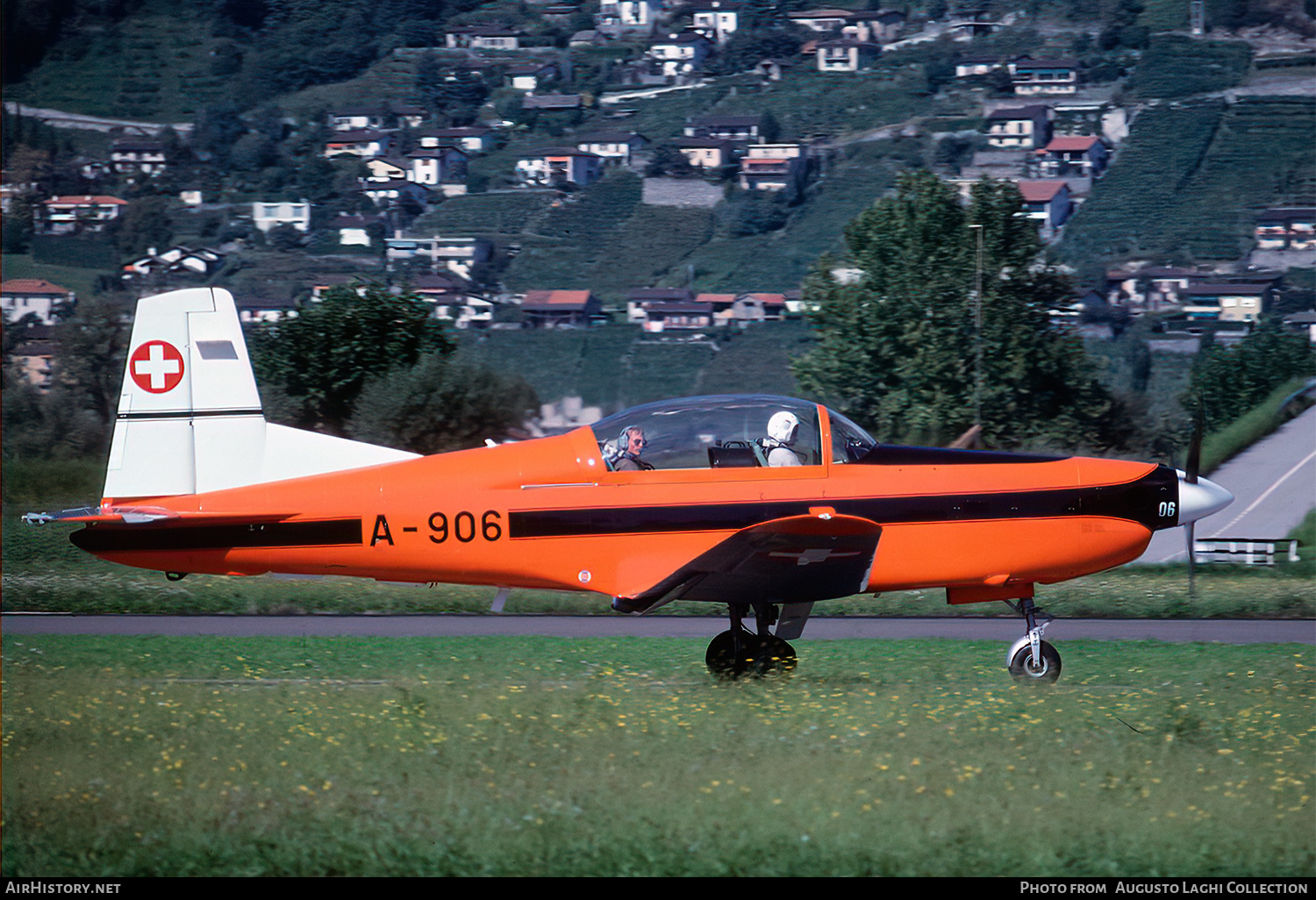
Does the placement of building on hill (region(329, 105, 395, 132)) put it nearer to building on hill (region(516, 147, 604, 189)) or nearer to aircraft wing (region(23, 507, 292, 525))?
building on hill (region(516, 147, 604, 189))

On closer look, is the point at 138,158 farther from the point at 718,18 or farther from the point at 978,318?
the point at 978,318

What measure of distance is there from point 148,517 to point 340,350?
18.8 meters

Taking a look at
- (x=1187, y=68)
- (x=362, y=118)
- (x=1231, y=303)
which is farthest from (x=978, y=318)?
(x=362, y=118)

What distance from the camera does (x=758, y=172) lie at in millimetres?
58250

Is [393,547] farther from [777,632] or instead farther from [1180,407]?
[1180,407]

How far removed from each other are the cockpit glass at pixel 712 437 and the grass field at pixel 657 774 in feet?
5.48

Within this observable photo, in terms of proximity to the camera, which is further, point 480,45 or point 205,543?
point 480,45

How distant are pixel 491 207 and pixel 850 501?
49.0 m

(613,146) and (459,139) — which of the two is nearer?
(459,139)

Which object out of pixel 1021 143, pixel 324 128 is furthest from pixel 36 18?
pixel 1021 143

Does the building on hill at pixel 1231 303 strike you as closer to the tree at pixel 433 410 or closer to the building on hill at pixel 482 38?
the tree at pixel 433 410

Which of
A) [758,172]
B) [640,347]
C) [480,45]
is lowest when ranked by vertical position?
[640,347]

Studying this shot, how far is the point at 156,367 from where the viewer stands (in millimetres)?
8477

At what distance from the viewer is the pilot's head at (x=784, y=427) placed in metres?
8.45
